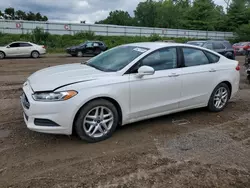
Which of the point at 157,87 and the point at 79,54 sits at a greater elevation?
the point at 79,54

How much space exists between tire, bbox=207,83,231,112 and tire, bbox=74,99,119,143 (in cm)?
233

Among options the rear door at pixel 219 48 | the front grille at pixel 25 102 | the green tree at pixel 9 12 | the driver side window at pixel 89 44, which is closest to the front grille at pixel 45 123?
the front grille at pixel 25 102

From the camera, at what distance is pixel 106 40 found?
30.8 meters

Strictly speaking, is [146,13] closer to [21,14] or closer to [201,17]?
[201,17]

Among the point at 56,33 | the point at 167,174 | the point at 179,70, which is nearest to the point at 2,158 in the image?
the point at 167,174

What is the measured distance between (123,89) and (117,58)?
84cm

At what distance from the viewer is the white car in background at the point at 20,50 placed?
1723 centimetres

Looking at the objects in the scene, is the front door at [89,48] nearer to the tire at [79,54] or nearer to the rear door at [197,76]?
the tire at [79,54]

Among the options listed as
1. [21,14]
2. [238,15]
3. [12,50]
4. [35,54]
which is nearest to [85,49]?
[35,54]

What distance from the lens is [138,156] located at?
3197mm

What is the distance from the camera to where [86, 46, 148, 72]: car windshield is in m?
3.92

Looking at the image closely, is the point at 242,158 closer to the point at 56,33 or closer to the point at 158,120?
the point at 158,120

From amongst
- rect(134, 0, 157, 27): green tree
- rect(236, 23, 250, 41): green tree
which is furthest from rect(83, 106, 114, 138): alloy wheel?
rect(134, 0, 157, 27): green tree

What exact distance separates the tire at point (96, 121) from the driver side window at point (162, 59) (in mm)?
1010
